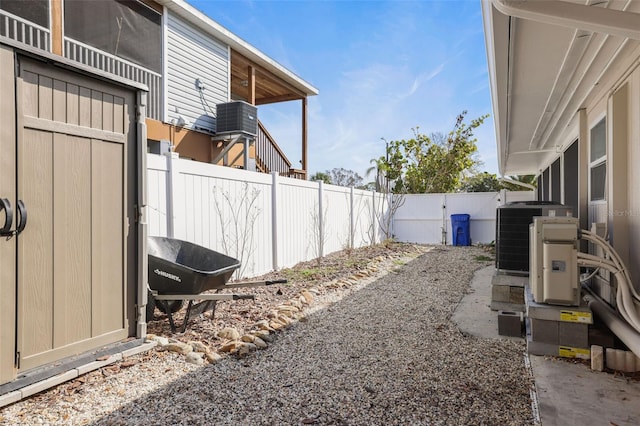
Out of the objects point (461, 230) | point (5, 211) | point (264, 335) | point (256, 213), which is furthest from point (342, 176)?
point (5, 211)

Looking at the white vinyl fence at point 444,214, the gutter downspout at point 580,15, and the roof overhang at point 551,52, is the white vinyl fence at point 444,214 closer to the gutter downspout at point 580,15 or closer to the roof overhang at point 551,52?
the roof overhang at point 551,52

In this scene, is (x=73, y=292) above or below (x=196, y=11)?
below

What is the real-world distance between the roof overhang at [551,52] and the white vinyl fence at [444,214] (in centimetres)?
634

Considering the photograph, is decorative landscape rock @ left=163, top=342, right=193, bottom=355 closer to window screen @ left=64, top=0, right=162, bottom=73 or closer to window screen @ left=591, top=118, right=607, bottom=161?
window screen @ left=591, top=118, right=607, bottom=161

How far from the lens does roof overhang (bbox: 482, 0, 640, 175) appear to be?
2064mm

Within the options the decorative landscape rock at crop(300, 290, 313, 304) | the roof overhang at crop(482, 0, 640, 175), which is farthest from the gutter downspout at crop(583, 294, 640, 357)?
the decorative landscape rock at crop(300, 290, 313, 304)

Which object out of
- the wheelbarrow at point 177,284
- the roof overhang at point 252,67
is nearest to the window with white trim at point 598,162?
the wheelbarrow at point 177,284

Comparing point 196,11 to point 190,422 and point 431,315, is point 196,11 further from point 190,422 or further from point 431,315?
point 190,422

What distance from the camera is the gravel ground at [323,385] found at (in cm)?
209

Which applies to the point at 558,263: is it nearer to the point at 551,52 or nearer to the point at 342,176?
the point at 551,52

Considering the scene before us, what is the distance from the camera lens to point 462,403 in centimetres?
224

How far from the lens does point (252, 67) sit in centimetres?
924

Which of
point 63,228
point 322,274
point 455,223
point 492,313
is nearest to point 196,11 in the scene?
point 322,274

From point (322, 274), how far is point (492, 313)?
110 inches
